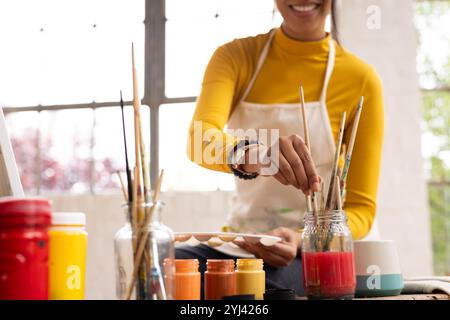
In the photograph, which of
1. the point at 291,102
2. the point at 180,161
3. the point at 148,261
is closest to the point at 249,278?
the point at 148,261

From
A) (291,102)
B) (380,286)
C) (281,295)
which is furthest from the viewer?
(291,102)

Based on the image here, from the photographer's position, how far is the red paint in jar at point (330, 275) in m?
0.65

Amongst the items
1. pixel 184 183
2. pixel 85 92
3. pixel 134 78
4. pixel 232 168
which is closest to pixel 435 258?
pixel 184 183

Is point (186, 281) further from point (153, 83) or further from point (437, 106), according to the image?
point (437, 106)

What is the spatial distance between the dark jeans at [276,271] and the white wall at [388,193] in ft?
4.26

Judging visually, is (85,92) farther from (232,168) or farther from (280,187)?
(232,168)

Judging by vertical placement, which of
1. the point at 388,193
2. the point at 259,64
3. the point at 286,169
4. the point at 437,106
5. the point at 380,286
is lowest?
the point at 380,286

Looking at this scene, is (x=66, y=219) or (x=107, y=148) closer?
(x=66, y=219)

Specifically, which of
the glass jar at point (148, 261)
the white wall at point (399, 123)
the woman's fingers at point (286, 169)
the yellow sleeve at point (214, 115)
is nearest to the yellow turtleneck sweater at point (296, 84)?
the yellow sleeve at point (214, 115)

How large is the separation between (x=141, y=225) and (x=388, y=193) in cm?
196

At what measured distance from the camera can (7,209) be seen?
1.52ft

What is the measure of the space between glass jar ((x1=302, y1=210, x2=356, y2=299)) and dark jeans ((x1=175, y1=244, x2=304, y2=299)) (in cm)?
24

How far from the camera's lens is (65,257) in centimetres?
52

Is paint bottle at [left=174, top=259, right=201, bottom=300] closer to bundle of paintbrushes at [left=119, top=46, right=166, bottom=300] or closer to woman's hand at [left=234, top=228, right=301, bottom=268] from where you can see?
bundle of paintbrushes at [left=119, top=46, right=166, bottom=300]
